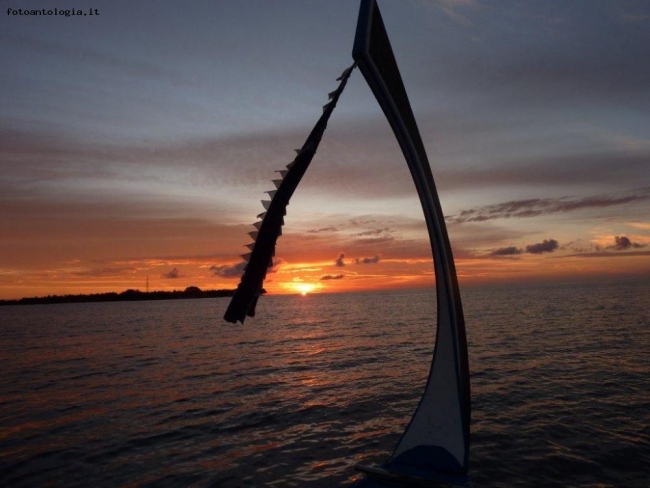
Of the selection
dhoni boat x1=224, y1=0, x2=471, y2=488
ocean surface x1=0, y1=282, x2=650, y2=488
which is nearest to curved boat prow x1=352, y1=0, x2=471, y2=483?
dhoni boat x1=224, y1=0, x2=471, y2=488

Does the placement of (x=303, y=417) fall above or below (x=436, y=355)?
below

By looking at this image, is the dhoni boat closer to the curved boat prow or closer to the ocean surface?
the curved boat prow

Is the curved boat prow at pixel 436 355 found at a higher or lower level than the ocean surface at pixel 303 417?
higher

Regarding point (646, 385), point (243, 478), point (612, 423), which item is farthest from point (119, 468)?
point (646, 385)

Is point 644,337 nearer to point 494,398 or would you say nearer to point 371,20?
point 494,398

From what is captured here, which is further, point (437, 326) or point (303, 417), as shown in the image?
point (303, 417)

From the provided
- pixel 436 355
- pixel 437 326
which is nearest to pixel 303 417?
pixel 436 355

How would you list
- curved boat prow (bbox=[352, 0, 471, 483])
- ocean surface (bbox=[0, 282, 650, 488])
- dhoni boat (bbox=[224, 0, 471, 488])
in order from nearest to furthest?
dhoni boat (bbox=[224, 0, 471, 488]) → curved boat prow (bbox=[352, 0, 471, 483]) → ocean surface (bbox=[0, 282, 650, 488])

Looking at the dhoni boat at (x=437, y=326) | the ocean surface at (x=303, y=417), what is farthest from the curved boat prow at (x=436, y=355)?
the ocean surface at (x=303, y=417)

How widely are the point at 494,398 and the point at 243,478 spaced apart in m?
12.5

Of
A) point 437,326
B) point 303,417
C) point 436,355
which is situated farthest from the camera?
point 303,417

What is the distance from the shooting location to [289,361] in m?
33.4

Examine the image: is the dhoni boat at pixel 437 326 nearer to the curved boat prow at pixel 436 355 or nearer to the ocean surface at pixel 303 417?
the curved boat prow at pixel 436 355

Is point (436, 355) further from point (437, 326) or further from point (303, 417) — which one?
point (303, 417)
